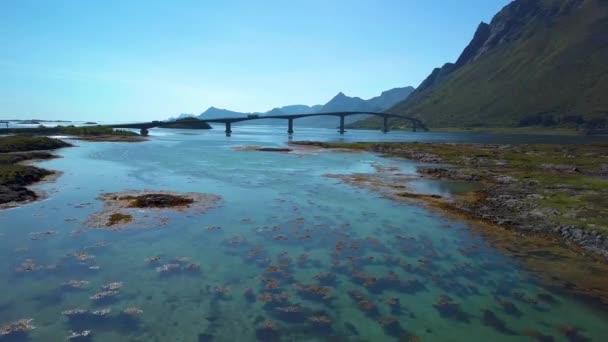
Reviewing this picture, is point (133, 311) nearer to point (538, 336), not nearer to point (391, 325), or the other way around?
point (391, 325)

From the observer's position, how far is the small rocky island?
29016mm

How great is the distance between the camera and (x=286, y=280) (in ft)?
63.8

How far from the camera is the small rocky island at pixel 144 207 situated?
1142 inches

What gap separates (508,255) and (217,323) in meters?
17.1

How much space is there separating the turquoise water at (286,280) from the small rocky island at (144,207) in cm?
132

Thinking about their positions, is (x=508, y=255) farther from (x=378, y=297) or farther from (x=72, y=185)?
(x=72, y=185)

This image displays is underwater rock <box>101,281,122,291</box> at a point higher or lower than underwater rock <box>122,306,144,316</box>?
higher

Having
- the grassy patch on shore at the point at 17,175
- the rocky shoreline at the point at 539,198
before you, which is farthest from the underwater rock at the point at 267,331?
the grassy patch on shore at the point at 17,175

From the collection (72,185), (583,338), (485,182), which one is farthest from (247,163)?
(583,338)

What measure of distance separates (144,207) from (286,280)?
19.3 metres

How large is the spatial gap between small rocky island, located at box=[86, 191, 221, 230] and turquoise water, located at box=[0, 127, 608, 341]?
4.34ft

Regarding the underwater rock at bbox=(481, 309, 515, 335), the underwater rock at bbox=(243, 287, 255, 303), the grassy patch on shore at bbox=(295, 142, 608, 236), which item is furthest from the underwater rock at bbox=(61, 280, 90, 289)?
the grassy patch on shore at bbox=(295, 142, 608, 236)

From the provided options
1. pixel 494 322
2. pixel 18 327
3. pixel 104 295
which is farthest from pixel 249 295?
pixel 494 322

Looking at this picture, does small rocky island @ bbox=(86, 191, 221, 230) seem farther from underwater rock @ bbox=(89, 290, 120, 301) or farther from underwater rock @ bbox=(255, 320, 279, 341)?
underwater rock @ bbox=(255, 320, 279, 341)
